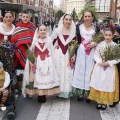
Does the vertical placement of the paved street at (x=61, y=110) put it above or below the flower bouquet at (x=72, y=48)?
below

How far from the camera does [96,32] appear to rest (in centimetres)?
440

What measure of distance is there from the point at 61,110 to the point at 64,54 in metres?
1.08

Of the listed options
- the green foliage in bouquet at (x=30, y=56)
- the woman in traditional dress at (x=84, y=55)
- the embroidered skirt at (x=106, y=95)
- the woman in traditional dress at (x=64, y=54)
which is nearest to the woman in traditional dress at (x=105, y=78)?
the embroidered skirt at (x=106, y=95)

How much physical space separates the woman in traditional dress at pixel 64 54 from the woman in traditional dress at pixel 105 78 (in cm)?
57

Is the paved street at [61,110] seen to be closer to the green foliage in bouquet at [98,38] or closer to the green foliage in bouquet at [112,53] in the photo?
the green foliage in bouquet at [112,53]

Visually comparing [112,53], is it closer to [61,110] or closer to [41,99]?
[61,110]

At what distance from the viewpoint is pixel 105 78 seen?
410 centimetres

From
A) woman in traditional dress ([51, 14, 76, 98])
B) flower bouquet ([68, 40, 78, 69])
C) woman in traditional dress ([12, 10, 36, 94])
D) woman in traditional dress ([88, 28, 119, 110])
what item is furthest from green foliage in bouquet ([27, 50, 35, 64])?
woman in traditional dress ([88, 28, 119, 110])

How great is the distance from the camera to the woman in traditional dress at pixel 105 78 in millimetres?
4094

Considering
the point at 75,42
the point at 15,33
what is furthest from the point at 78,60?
the point at 15,33

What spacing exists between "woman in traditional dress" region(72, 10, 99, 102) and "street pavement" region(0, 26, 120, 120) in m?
0.31

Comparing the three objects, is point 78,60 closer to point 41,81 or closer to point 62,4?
point 41,81

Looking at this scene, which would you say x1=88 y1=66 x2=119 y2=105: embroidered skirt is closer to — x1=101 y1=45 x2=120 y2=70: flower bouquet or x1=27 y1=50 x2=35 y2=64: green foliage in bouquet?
x1=101 y1=45 x2=120 y2=70: flower bouquet

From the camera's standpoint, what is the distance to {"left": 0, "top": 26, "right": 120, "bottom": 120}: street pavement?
12.9 ft
